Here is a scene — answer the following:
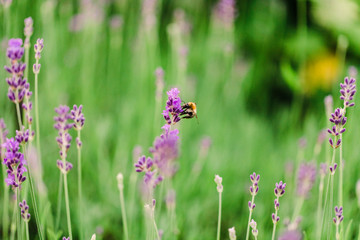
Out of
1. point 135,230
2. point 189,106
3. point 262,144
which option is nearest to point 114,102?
point 262,144

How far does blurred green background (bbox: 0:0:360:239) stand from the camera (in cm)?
188

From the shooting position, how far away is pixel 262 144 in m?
2.47

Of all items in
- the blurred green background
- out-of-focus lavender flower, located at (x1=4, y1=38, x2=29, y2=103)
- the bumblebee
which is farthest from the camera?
the blurred green background

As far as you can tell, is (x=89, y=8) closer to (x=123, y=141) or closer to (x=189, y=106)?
(x=123, y=141)

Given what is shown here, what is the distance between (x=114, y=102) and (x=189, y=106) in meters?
1.41

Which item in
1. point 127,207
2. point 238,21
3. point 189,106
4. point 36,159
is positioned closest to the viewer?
point 189,106

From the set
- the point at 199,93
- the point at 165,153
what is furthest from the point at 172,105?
the point at 199,93

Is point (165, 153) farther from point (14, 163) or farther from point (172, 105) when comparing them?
point (14, 163)

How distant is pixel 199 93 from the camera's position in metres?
2.81

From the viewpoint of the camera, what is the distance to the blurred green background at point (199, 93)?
1.88 meters

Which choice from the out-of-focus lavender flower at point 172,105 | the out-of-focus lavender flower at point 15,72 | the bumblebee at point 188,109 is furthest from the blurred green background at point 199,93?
the out-of-focus lavender flower at point 15,72

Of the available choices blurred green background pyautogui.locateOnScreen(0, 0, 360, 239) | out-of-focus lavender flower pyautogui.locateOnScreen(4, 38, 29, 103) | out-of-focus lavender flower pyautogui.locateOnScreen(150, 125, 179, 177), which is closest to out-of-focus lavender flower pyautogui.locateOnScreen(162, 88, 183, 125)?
out-of-focus lavender flower pyautogui.locateOnScreen(150, 125, 179, 177)

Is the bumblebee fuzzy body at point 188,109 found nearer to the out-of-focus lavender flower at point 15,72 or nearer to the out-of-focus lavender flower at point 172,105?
the out-of-focus lavender flower at point 172,105

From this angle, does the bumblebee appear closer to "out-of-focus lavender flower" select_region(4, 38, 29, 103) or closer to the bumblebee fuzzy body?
the bumblebee fuzzy body
